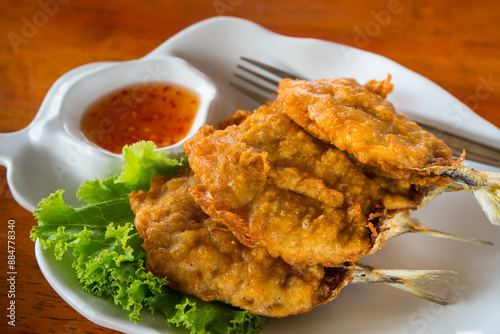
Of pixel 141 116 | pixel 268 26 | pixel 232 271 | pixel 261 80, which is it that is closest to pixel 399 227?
pixel 232 271

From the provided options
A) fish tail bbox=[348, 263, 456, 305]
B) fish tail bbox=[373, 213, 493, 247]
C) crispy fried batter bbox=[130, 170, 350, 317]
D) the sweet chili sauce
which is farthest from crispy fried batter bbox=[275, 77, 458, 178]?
the sweet chili sauce

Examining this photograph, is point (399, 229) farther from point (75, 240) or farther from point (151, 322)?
point (75, 240)

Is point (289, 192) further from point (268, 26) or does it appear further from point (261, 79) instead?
point (268, 26)

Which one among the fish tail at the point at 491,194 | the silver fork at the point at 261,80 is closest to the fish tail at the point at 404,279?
the fish tail at the point at 491,194

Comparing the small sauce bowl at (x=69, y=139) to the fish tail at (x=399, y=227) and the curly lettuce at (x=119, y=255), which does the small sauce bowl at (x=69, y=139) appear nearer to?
the curly lettuce at (x=119, y=255)

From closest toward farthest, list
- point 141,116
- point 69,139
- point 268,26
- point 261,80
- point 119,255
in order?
point 119,255, point 69,139, point 141,116, point 261,80, point 268,26

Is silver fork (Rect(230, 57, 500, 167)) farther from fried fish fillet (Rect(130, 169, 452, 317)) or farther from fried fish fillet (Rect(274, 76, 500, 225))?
fried fish fillet (Rect(130, 169, 452, 317))
